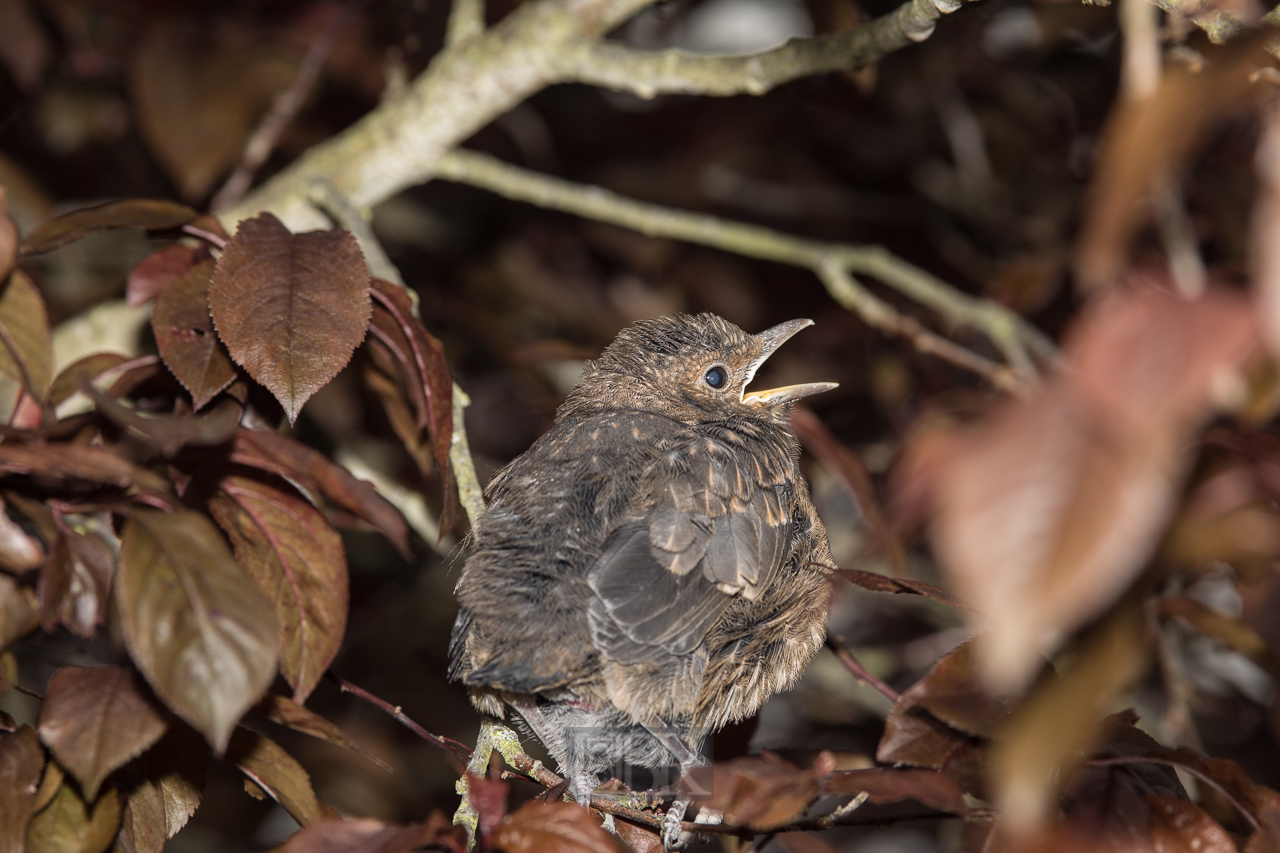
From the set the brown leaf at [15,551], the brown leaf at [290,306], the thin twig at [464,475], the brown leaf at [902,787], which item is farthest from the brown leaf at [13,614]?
the brown leaf at [902,787]

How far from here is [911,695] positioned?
1612 millimetres

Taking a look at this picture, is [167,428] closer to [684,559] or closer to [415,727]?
[415,727]

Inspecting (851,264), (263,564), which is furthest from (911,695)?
(851,264)

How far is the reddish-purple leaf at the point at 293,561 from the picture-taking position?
1.81 meters

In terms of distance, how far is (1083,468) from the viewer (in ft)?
2.67

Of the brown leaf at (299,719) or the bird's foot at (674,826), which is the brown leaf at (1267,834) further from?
the brown leaf at (299,719)

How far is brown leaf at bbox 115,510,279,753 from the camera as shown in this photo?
138 cm

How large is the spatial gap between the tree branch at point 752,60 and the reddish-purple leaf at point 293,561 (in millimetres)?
1537

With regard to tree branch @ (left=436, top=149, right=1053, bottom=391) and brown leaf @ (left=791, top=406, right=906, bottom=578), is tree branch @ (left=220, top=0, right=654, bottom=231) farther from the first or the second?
brown leaf @ (left=791, top=406, right=906, bottom=578)

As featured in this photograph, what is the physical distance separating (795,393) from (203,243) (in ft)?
5.05

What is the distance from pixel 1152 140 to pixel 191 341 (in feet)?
5.42

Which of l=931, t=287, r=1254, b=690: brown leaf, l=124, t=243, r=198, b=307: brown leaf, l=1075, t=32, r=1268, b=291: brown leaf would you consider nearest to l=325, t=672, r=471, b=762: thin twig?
l=124, t=243, r=198, b=307: brown leaf

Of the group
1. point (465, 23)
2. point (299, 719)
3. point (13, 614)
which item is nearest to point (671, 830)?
point (299, 719)

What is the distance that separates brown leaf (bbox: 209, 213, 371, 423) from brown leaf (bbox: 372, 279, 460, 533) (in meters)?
0.15
